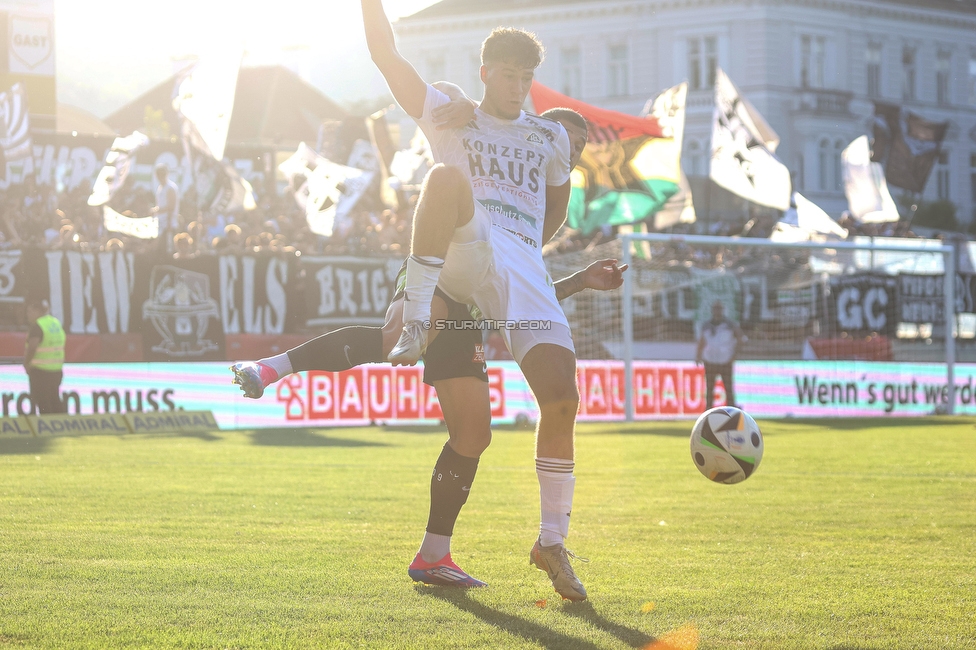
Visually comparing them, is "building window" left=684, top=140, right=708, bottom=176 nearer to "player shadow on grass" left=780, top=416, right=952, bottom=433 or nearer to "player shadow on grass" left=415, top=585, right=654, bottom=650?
"player shadow on grass" left=780, top=416, right=952, bottom=433

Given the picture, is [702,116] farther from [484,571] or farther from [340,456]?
[484,571]

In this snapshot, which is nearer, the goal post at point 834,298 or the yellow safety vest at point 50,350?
the yellow safety vest at point 50,350

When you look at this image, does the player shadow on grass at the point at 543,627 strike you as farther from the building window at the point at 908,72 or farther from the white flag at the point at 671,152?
the building window at the point at 908,72

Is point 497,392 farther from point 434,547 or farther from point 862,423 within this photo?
point 434,547

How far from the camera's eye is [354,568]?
5.50m

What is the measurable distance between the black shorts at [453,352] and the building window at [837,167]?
150ft

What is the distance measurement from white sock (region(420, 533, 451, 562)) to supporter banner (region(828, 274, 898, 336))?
1773 centimetres

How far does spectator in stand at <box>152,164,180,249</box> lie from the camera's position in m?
19.9

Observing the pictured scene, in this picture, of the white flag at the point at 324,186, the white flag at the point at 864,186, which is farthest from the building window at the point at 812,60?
the white flag at the point at 324,186

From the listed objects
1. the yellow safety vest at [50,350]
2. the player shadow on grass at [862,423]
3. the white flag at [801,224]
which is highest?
the white flag at [801,224]

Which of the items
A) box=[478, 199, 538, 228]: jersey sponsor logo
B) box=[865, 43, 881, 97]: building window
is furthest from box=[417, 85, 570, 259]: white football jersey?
box=[865, 43, 881, 97]: building window

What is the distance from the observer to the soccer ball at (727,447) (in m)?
5.95

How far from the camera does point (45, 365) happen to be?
14.9 metres

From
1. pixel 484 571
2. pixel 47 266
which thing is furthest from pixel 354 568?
pixel 47 266
